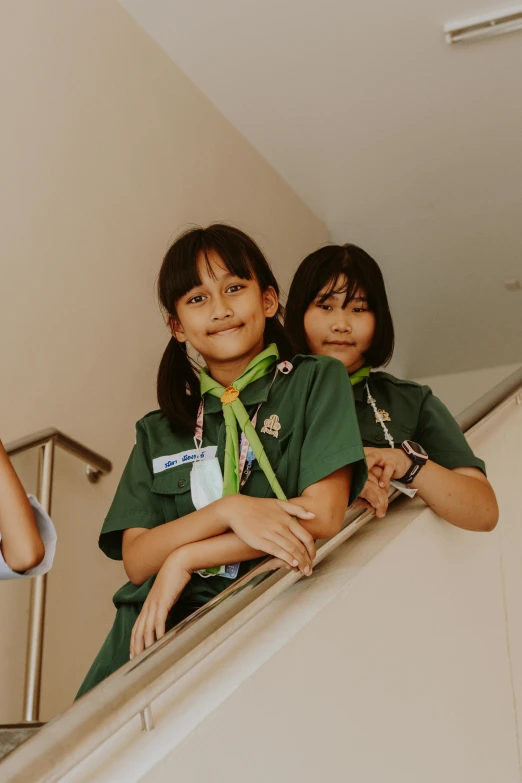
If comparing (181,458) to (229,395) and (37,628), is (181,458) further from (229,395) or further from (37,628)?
(37,628)

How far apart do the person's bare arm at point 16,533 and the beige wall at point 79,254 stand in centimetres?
129

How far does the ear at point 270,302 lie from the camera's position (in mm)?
1598

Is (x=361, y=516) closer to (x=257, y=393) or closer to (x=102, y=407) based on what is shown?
(x=257, y=393)

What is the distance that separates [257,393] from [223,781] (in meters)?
0.70

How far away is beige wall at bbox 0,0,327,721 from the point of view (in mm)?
2641

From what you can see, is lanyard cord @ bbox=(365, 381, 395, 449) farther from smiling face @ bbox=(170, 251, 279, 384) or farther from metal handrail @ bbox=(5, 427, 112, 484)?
metal handrail @ bbox=(5, 427, 112, 484)

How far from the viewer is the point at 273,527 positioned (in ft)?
3.87

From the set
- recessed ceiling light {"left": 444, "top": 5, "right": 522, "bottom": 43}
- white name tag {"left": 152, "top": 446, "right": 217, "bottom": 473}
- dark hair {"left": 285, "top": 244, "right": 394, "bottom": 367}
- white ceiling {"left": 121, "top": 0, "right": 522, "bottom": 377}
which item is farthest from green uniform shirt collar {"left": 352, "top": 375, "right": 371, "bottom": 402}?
recessed ceiling light {"left": 444, "top": 5, "right": 522, "bottom": 43}

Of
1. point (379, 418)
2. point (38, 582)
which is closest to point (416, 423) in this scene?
point (379, 418)

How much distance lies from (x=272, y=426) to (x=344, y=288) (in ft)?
1.99

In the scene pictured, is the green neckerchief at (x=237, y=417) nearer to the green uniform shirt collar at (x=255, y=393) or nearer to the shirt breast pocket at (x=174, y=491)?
the green uniform shirt collar at (x=255, y=393)

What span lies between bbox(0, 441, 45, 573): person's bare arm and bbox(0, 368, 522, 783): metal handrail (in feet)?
1.11

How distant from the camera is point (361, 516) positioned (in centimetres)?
140

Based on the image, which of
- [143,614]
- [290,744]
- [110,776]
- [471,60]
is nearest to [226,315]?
[143,614]
